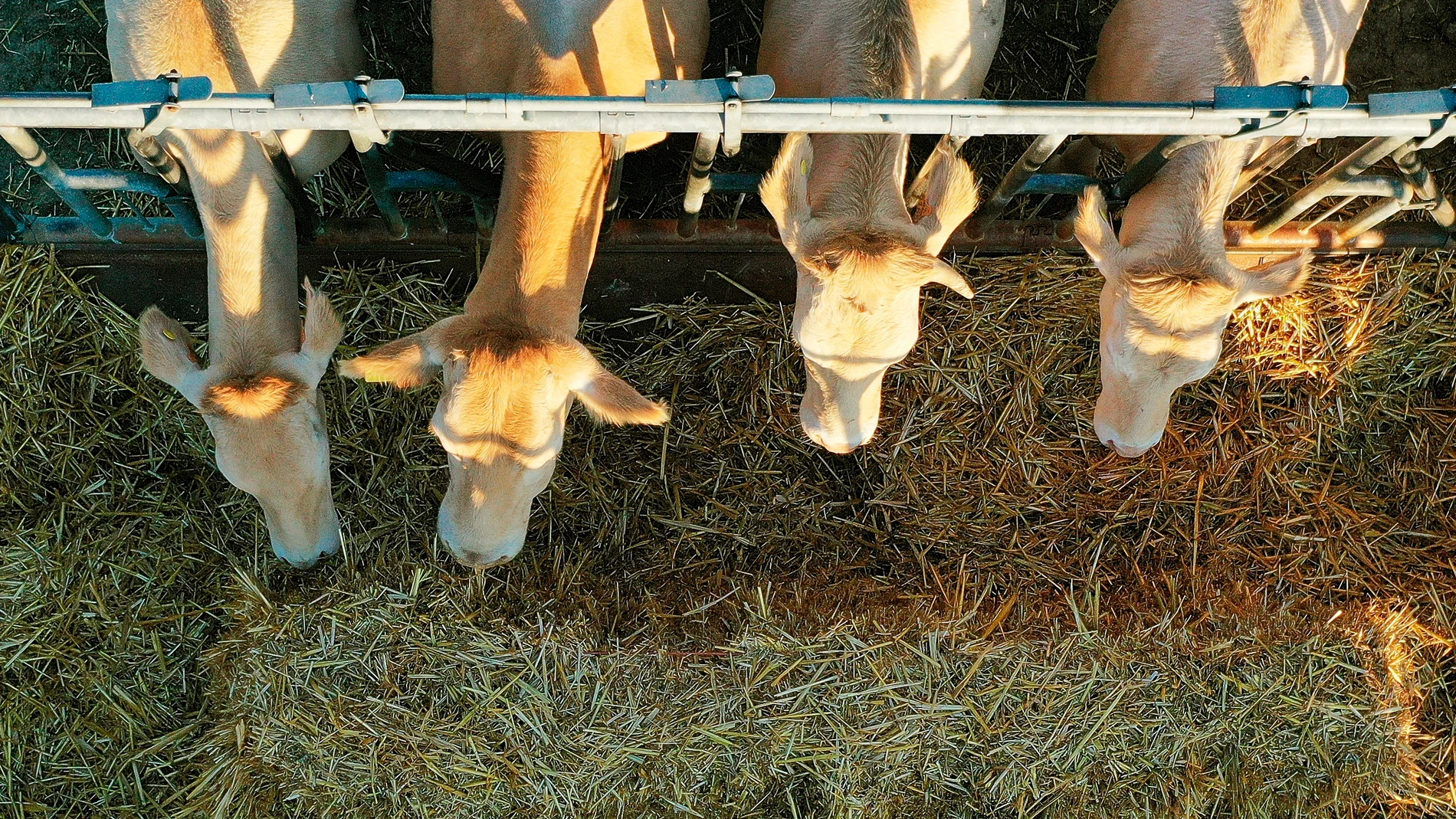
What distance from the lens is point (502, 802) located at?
3.90 m

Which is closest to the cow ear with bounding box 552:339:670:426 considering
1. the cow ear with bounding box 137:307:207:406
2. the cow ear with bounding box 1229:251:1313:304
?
the cow ear with bounding box 137:307:207:406

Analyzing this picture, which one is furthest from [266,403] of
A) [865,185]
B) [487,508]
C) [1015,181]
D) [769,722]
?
[1015,181]

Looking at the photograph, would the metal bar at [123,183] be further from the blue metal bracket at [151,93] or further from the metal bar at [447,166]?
the blue metal bracket at [151,93]

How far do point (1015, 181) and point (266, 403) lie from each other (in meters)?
2.89

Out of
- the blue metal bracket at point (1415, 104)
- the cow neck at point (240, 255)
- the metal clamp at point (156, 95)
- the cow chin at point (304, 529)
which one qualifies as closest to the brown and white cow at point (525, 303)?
the cow neck at point (240, 255)

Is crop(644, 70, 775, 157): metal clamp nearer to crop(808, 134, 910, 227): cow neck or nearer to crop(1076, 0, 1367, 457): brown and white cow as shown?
crop(808, 134, 910, 227): cow neck

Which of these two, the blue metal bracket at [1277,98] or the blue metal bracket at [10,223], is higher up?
the blue metal bracket at [1277,98]

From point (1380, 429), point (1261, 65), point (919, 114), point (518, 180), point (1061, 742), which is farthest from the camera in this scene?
point (1380, 429)

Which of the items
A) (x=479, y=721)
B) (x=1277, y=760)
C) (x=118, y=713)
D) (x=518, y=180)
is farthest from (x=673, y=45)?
(x=1277, y=760)

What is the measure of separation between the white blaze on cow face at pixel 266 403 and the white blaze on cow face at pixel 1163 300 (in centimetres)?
285

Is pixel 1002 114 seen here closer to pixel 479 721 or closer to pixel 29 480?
pixel 479 721

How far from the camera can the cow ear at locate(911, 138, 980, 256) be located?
3.12 metres

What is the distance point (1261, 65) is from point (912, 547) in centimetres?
247

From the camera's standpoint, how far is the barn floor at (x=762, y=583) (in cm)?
396
